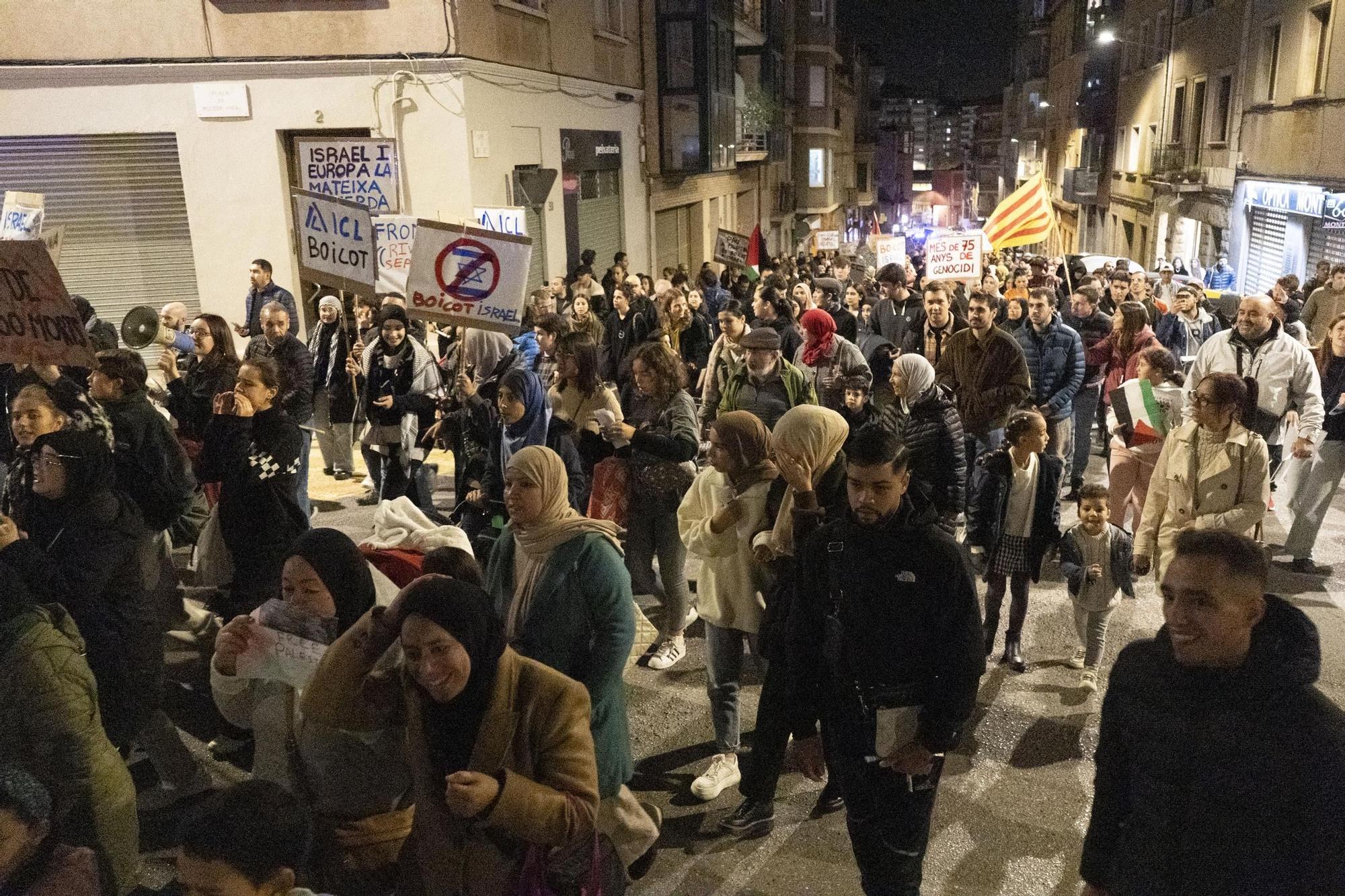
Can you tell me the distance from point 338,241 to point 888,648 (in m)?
6.47

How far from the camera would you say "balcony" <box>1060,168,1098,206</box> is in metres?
39.7

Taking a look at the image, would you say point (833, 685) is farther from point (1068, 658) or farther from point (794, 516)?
point (1068, 658)

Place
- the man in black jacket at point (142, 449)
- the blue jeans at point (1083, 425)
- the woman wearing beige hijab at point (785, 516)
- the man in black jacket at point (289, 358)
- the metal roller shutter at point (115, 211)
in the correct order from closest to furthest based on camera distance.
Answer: the woman wearing beige hijab at point (785, 516) < the man in black jacket at point (142, 449) < the man in black jacket at point (289, 358) < the blue jeans at point (1083, 425) < the metal roller shutter at point (115, 211)

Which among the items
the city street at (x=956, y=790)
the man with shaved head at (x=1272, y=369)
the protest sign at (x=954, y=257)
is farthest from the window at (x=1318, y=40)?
the city street at (x=956, y=790)

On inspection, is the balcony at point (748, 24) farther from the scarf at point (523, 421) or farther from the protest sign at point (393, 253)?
the scarf at point (523, 421)

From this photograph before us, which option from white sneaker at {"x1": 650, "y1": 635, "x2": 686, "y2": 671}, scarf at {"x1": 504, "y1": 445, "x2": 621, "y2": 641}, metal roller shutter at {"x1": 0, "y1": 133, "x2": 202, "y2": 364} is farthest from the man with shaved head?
metal roller shutter at {"x1": 0, "y1": 133, "x2": 202, "y2": 364}

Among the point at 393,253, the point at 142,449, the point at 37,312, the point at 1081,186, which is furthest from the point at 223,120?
the point at 1081,186

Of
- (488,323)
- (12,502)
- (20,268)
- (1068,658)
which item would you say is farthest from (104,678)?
(1068,658)

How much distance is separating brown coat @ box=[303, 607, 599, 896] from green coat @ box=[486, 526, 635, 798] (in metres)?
0.80

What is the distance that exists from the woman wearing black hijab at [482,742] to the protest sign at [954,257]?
476 inches

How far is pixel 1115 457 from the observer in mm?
7148

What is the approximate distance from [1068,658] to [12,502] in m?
5.64

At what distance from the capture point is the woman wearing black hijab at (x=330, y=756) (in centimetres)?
289

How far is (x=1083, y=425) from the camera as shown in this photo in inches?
358
